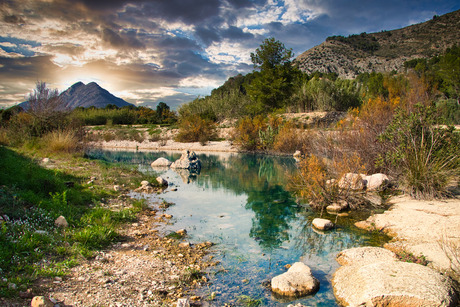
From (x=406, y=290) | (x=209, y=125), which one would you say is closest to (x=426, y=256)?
(x=406, y=290)

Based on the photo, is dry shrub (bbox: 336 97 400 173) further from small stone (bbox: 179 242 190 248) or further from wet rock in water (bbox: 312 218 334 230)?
small stone (bbox: 179 242 190 248)

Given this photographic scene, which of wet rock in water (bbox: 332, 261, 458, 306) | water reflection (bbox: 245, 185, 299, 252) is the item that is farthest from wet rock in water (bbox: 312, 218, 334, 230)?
wet rock in water (bbox: 332, 261, 458, 306)

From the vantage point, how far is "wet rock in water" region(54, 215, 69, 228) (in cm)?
537

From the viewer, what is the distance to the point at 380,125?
35.9 feet

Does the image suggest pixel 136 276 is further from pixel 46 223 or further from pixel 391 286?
pixel 391 286

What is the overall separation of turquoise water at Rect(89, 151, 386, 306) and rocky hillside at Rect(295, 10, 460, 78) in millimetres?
79477

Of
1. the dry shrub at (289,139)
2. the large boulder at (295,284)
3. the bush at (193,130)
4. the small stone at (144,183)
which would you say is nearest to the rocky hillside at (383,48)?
the bush at (193,130)

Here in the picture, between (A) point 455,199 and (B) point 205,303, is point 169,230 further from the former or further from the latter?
(A) point 455,199

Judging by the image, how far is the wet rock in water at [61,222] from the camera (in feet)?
17.6

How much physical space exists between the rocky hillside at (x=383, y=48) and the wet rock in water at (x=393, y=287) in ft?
274

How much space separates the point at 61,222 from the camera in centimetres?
542

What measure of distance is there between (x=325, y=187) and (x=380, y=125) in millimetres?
4456

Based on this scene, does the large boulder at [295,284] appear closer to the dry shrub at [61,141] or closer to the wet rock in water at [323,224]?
the wet rock in water at [323,224]

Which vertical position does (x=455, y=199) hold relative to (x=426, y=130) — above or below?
below
